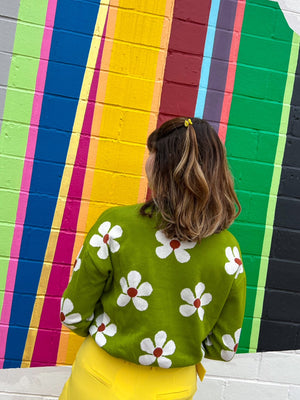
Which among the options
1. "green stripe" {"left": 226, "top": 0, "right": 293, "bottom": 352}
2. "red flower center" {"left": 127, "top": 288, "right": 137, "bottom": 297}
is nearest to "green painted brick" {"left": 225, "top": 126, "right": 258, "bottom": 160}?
"green stripe" {"left": 226, "top": 0, "right": 293, "bottom": 352}

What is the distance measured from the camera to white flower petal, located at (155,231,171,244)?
62.8 inches

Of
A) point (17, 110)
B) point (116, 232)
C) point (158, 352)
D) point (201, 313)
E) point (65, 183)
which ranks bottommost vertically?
point (158, 352)

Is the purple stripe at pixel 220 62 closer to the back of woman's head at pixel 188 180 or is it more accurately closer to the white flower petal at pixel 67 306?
the back of woman's head at pixel 188 180

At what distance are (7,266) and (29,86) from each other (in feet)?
2.68

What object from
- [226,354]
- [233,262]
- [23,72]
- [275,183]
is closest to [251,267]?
[275,183]

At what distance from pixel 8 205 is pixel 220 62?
1.19m

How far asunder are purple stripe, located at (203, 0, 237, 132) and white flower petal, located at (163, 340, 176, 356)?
46.7 inches

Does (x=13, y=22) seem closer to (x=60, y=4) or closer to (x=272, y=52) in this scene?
(x=60, y=4)

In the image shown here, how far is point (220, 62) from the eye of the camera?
2.46 meters

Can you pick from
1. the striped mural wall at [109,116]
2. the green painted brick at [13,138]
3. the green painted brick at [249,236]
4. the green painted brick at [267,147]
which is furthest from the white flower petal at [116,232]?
the green painted brick at [267,147]

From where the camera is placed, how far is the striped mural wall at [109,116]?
2.34 meters

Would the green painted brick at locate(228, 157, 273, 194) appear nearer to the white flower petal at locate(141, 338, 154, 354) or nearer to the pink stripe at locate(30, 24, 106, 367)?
the pink stripe at locate(30, 24, 106, 367)

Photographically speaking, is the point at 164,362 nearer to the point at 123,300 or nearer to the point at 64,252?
the point at 123,300

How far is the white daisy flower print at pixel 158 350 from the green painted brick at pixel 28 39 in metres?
1.39
